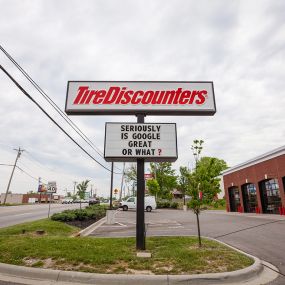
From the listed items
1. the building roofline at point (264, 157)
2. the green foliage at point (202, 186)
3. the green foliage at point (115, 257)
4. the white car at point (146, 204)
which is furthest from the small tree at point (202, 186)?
the white car at point (146, 204)

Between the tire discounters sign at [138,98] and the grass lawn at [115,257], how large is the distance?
15.0 feet

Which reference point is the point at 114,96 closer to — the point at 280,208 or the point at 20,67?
the point at 20,67

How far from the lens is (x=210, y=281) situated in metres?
5.08

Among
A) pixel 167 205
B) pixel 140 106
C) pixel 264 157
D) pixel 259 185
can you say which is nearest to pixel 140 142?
pixel 140 106

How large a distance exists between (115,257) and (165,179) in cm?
5600

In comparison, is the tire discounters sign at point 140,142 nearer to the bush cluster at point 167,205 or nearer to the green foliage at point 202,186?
the green foliage at point 202,186

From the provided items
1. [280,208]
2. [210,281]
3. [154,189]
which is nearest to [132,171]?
[154,189]

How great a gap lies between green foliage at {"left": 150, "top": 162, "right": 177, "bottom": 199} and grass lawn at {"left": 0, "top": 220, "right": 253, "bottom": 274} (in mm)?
53345

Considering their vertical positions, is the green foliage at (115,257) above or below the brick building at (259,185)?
below

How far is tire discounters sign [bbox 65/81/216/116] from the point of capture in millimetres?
9469

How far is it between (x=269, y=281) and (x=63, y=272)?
4.21m

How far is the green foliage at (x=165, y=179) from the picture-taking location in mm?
61812

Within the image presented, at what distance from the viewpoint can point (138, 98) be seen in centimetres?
957

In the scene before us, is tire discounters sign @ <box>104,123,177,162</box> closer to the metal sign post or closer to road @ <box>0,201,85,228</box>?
the metal sign post
